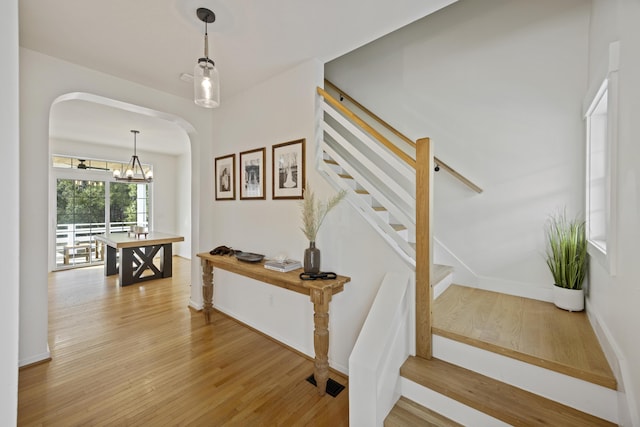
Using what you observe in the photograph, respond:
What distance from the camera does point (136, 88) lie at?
2891 mm

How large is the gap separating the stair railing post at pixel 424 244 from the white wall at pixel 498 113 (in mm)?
1145

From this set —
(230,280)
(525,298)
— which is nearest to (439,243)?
(525,298)

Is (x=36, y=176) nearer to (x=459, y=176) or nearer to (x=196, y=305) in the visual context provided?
(x=196, y=305)

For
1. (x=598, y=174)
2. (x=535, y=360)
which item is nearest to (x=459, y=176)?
(x=598, y=174)

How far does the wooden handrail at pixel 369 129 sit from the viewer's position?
1755mm

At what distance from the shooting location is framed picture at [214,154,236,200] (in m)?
3.21

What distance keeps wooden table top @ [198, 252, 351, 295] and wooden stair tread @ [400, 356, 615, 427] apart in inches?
27.1

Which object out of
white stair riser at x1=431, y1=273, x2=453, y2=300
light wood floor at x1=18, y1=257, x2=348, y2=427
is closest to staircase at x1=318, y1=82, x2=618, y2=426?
white stair riser at x1=431, y1=273, x2=453, y2=300

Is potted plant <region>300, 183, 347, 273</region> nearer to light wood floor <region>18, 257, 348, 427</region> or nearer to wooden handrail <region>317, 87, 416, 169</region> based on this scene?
wooden handrail <region>317, 87, 416, 169</region>

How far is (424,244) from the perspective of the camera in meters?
1.72

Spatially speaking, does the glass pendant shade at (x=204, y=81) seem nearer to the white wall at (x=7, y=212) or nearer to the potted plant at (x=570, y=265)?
the white wall at (x=7, y=212)

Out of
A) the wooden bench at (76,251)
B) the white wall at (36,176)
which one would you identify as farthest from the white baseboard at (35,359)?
the wooden bench at (76,251)

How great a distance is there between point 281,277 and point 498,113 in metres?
2.36

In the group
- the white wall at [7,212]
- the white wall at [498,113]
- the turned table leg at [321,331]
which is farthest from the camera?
the white wall at [498,113]
